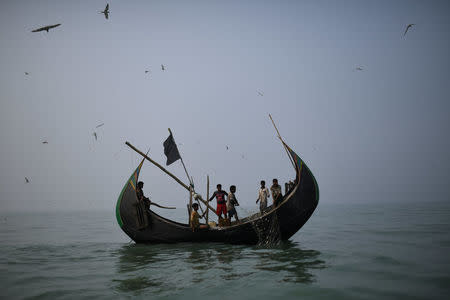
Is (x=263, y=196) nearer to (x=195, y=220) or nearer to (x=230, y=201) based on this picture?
(x=230, y=201)

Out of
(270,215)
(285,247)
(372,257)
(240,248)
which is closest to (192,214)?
(240,248)

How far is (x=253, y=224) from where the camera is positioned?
34.1 feet

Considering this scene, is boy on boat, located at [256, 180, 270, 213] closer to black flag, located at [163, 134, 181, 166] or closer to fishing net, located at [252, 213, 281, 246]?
fishing net, located at [252, 213, 281, 246]

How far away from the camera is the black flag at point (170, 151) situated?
12102 millimetres

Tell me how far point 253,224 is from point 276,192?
4.58ft

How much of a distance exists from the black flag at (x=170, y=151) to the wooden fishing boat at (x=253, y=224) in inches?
71.5

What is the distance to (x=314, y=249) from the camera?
10.7 meters

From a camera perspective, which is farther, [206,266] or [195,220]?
[195,220]

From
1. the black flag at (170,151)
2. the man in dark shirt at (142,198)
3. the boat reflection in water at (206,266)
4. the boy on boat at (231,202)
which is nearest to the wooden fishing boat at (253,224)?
the man in dark shirt at (142,198)

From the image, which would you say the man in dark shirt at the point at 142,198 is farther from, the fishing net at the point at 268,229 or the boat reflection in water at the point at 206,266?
the fishing net at the point at 268,229

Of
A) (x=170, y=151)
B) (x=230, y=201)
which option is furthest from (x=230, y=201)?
(x=170, y=151)

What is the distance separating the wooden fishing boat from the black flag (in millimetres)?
1815

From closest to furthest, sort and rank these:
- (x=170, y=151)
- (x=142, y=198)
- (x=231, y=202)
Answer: (x=231, y=202) < (x=142, y=198) < (x=170, y=151)

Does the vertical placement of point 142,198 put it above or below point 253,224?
above
